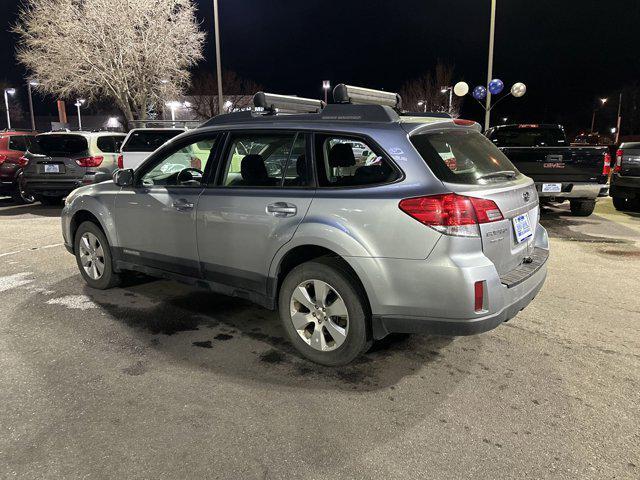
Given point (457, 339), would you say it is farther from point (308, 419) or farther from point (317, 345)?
point (308, 419)

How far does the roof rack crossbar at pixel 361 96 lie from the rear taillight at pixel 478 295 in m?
1.80

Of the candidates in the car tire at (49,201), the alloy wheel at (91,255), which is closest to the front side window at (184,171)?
the alloy wheel at (91,255)

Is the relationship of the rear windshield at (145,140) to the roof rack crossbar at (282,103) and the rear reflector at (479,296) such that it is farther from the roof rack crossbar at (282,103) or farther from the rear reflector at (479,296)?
the rear reflector at (479,296)

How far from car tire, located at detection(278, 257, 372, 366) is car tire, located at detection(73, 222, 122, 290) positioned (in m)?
2.41

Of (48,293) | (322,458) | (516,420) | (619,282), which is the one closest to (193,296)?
(48,293)

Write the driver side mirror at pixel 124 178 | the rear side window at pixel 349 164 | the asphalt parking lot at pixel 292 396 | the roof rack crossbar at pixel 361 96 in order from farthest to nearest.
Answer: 1. the driver side mirror at pixel 124 178
2. the roof rack crossbar at pixel 361 96
3. the rear side window at pixel 349 164
4. the asphalt parking lot at pixel 292 396

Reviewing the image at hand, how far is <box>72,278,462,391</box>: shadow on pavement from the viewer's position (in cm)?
353

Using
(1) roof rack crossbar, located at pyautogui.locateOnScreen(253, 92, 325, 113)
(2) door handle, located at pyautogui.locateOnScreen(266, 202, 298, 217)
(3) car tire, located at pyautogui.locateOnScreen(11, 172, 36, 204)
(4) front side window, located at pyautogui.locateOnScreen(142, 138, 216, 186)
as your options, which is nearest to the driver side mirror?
(4) front side window, located at pyautogui.locateOnScreen(142, 138, 216, 186)

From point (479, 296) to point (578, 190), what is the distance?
7.14m

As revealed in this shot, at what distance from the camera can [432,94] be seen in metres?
49.5

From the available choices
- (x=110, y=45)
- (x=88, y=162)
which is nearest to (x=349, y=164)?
(x=88, y=162)

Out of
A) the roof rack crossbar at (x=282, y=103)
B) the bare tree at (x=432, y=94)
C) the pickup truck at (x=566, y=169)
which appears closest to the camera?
the roof rack crossbar at (x=282, y=103)

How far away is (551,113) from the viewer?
238ft

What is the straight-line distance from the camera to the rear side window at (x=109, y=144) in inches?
458
